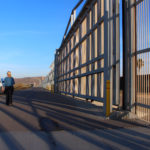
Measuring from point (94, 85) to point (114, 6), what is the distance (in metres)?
3.61

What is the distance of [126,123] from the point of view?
5.80 m

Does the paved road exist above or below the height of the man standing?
below

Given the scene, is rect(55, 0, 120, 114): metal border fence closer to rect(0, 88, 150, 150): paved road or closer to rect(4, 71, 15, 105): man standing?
rect(0, 88, 150, 150): paved road

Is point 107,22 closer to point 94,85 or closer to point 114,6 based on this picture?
point 114,6

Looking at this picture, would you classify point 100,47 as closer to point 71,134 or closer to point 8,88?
point 8,88

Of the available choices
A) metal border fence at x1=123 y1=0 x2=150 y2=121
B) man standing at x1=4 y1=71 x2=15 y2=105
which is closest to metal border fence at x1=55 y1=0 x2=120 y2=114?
metal border fence at x1=123 y1=0 x2=150 y2=121

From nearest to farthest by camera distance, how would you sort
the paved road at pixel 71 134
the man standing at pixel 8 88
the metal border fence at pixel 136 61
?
the paved road at pixel 71 134 → the metal border fence at pixel 136 61 → the man standing at pixel 8 88

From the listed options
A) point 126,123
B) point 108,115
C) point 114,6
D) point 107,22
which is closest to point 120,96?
point 108,115

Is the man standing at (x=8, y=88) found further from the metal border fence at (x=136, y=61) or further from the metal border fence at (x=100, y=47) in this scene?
the metal border fence at (x=136, y=61)

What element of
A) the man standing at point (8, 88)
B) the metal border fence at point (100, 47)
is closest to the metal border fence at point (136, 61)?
the metal border fence at point (100, 47)

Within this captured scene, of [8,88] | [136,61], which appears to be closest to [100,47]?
[136,61]

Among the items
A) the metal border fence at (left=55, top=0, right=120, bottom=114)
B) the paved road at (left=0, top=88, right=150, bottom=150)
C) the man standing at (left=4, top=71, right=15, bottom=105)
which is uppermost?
the metal border fence at (left=55, top=0, right=120, bottom=114)

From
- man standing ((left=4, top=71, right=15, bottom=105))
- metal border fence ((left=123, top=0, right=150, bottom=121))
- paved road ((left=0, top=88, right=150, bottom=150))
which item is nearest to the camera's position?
paved road ((left=0, top=88, right=150, bottom=150))

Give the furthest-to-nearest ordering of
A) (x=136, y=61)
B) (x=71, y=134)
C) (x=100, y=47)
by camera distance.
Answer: (x=100, y=47), (x=136, y=61), (x=71, y=134)
